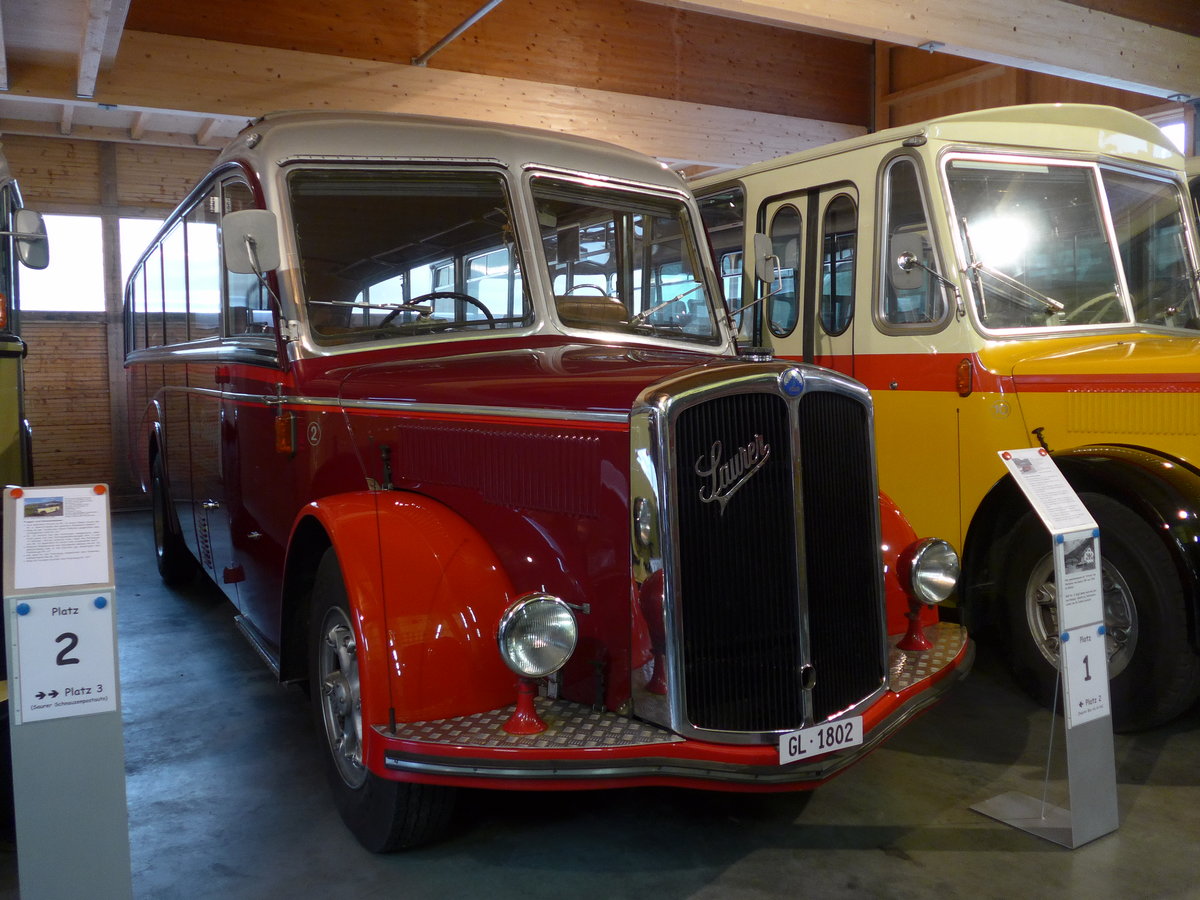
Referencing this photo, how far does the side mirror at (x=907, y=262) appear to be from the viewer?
13.9 feet

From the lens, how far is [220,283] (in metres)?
4.10

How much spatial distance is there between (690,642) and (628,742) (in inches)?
11.4

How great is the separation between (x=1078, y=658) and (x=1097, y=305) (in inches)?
88.6

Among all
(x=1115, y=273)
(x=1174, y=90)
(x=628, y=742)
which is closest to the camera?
(x=628, y=742)

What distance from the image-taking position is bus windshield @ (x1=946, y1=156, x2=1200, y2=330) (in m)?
4.32

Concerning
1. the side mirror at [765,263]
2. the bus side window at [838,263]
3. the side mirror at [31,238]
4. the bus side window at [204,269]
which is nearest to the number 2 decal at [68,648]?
the bus side window at [204,269]

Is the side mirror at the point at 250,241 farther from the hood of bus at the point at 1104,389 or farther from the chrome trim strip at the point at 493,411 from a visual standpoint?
the hood of bus at the point at 1104,389

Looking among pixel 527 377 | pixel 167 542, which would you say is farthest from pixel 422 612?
pixel 167 542

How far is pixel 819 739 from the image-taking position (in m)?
2.49

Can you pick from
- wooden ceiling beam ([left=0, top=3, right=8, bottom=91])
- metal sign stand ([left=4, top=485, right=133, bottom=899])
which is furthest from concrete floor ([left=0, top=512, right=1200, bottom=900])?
wooden ceiling beam ([left=0, top=3, right=8, bottom=91])

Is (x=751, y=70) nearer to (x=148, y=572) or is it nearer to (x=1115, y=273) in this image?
(x=1115, y=273)

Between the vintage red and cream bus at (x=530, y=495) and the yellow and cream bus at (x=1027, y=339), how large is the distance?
99 centimetres

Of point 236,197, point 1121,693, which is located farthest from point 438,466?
point 1121,693

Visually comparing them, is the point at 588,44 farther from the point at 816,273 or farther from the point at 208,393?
the point at 208,393
